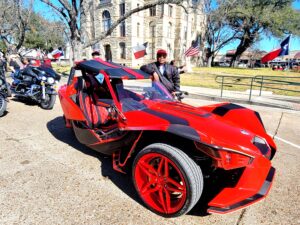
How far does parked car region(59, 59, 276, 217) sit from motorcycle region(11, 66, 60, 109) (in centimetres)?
376

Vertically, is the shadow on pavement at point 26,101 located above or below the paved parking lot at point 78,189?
above

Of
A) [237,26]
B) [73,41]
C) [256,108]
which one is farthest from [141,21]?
[256,108]

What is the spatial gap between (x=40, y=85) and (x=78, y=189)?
16.4 feet

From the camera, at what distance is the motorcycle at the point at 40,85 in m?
6.62

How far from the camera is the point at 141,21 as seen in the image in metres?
40.3

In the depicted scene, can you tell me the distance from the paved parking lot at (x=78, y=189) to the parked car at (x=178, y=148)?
0.88ft

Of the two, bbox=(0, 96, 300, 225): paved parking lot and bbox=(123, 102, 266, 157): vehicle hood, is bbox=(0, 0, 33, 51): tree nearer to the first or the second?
bbox=(0, 96, 300, 225): paved parking lot

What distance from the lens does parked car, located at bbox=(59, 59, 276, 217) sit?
2049mm

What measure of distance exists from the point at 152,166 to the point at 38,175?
1718mm

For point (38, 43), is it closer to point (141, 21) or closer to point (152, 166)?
point (141, 21)

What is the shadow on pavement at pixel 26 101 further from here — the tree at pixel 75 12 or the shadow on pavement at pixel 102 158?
the tree at pixel 75 12

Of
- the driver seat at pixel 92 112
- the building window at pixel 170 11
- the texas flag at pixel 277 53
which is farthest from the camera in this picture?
the building window at pixel 170 11

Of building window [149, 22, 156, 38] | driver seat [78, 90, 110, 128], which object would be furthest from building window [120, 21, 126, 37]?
driver seat [78, 90, 110, 128]

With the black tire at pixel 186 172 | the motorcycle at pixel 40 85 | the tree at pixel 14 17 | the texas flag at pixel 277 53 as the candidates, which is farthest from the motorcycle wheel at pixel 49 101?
the tree at pixel 14 17
